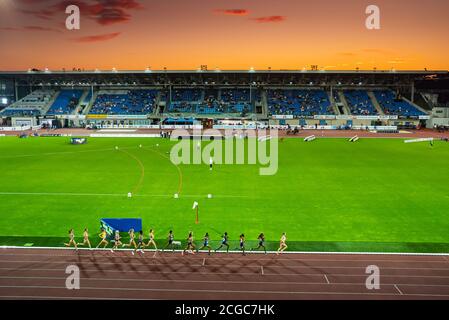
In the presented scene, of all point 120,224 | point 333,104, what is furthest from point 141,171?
point 333,104

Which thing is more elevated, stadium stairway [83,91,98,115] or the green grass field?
stadium stairway [83,91,98,115]

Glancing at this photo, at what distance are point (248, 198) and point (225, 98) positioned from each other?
6832 cm

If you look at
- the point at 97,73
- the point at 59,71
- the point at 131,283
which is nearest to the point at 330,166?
the point at 131,283

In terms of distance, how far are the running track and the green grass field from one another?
1.71m

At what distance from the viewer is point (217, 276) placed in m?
15.4

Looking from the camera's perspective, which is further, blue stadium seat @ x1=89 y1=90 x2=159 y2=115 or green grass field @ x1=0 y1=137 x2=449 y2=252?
blue stadium seat @ x1=89 y1=90 x2=159 y2=115

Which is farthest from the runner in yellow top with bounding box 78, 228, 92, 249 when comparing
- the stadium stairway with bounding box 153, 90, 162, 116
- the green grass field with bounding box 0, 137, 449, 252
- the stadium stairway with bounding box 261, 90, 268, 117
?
the stadium stairway with bounding box 153, 90, 162, 116

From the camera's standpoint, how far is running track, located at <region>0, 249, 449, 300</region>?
46.0ft

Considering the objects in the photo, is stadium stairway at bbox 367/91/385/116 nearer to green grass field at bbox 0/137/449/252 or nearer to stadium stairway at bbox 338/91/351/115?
stadium stairway at bbox 338/91/351/115

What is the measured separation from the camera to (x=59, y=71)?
298 ft

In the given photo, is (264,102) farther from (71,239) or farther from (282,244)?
(71,239)

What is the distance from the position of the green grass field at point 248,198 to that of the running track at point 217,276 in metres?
1.71

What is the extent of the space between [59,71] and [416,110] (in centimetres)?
8084

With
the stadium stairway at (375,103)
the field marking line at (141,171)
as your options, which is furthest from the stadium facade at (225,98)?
the field marking line at (141,171)
